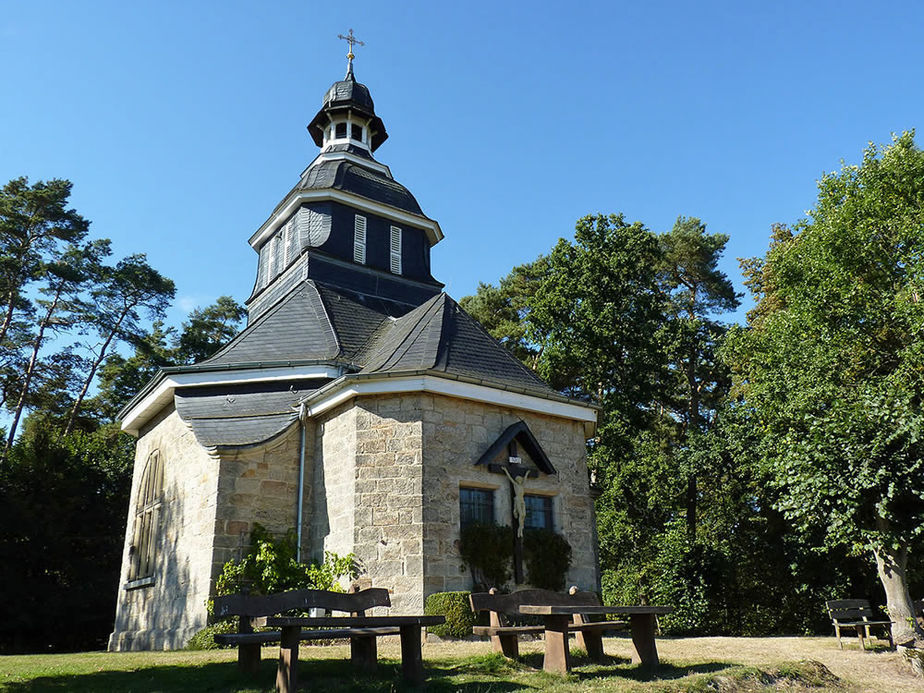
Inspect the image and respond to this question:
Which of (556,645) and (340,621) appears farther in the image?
(556,645)

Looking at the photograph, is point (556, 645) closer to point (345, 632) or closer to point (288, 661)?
point (345, 632)

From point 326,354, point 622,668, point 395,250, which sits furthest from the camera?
point 395,250

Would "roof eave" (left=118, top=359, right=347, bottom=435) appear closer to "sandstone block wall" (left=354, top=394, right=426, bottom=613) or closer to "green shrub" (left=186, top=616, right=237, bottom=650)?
"sandstone block wall" (left=354, top=394, right=426, bottom=613)

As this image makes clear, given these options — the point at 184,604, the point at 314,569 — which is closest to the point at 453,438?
the point at 314,569

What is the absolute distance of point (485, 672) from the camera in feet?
24.1

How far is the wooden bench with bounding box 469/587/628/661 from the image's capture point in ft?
23.8

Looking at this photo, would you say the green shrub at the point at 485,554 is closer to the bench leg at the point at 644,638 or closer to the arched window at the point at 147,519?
the bench leg at the point at 644,638

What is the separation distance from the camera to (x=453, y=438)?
504 inches

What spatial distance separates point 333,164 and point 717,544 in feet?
54.0

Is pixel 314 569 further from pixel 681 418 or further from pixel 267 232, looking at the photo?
pixel 681 418

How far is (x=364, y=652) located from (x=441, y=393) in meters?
5.65

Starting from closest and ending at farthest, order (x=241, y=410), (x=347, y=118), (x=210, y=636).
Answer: (x=210, y=636) < (x=241, y=410) < (x=347, y=118)

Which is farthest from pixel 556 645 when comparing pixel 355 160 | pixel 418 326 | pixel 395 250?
pixel 355 160

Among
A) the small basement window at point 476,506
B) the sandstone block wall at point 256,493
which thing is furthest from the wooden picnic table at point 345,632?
the sandstone block wall at point 256,493
